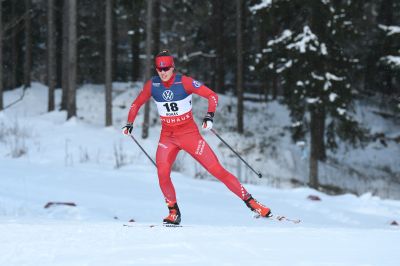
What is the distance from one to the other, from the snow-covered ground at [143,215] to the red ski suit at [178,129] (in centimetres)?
69

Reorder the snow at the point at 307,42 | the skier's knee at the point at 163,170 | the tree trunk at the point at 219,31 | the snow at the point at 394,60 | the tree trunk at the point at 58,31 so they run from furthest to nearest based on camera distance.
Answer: the tree trunk at the point at 58,31 < the tree trunk at the point at 219,31 < the snow at the point at 307,42 < the snow at the point at 394,60 < the skier's knee at the point at 163,170

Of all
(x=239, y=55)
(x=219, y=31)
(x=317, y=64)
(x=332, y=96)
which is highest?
→ (x=219, y=31)

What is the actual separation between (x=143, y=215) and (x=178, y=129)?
290cm

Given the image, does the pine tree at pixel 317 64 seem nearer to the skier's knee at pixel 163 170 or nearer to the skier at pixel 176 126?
the skier at pixel 176 126

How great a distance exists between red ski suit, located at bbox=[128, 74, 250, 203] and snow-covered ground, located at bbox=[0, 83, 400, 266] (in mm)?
686

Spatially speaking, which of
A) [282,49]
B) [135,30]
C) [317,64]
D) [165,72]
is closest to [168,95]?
[165,72]

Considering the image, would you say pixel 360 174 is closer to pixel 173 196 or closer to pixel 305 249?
pixel 173 196

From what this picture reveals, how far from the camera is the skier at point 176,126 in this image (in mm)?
6711

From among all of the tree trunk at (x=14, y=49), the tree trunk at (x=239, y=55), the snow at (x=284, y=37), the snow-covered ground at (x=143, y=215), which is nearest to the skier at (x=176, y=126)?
the snow-covered ground at (x=143, y=215)

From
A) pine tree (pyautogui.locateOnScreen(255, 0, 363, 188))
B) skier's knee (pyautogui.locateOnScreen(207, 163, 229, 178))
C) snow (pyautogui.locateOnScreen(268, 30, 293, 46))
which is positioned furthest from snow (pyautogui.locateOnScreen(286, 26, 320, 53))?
skier's knee (pyautogui.locateOnScreen(207, 163, 229, 178))

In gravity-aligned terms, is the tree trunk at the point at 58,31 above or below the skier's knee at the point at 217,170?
above

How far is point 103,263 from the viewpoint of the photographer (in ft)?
14.1

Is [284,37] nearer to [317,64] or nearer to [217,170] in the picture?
[317,64]

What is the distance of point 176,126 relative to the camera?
22.4 feet
